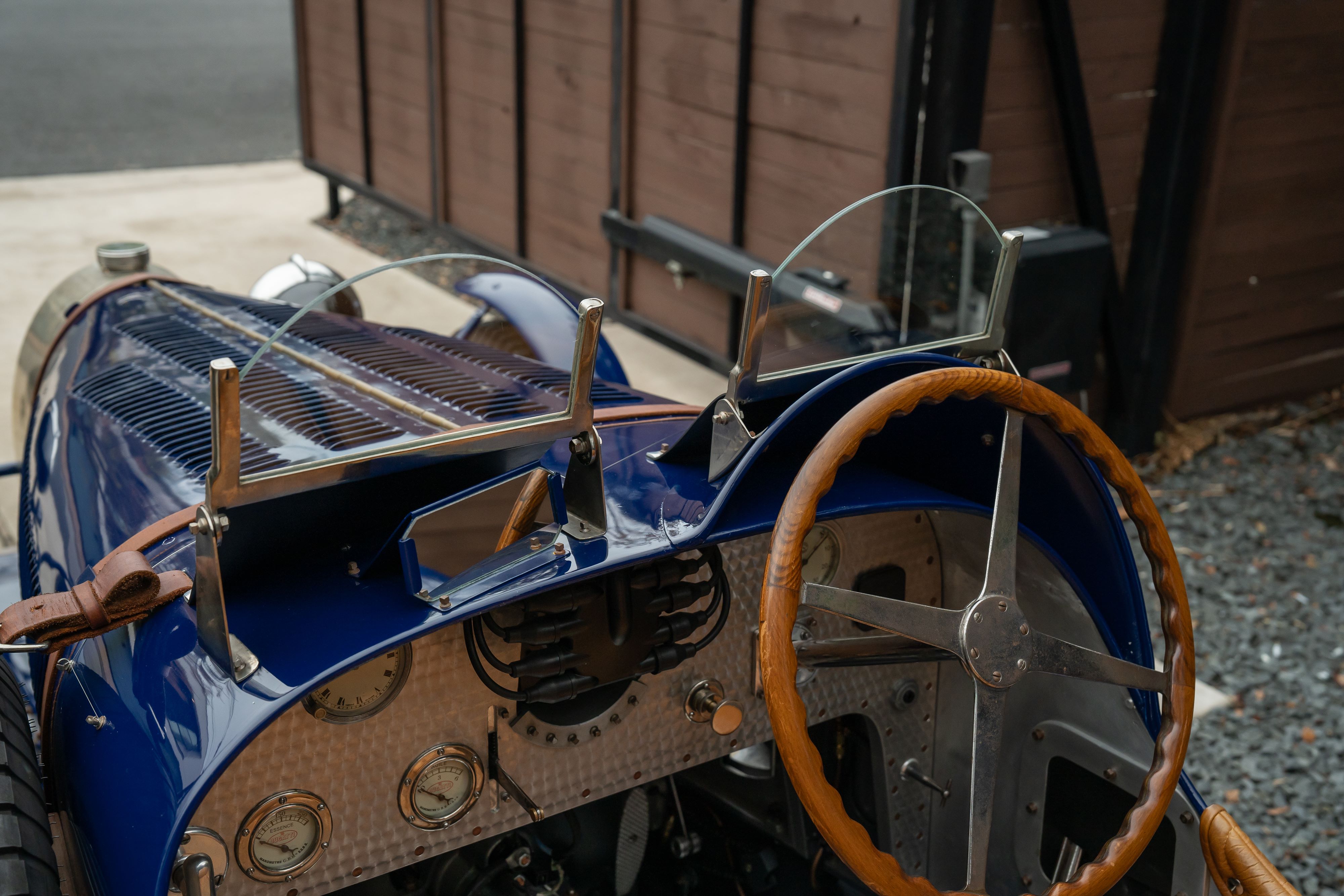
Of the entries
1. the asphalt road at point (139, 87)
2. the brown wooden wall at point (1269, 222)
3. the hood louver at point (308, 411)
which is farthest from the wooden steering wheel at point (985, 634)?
the asphalt road at point (139, 87)

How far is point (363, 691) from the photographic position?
5.03 feet

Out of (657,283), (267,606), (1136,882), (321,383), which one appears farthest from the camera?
(657,283)

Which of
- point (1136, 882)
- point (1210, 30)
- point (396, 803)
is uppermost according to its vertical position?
point (1210, 30)

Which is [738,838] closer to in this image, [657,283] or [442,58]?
[657,283]

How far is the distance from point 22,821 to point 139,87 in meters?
12.8

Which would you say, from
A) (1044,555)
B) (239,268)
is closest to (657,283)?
(239,268)

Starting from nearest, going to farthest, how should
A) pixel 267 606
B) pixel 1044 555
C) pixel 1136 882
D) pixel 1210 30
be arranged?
pixel 267 606 < pixel 1044 555 < pixel 1136 882 < pixel 1210 30

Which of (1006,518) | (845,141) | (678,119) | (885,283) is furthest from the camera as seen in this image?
(678,119)

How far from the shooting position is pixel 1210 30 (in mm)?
4430

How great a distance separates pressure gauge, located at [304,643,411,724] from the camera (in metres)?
1.49

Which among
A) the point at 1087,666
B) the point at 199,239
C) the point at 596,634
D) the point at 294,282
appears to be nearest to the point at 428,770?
the point at 596,634

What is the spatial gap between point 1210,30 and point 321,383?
370 centimetres

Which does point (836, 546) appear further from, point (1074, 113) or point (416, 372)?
point (1074, 113)

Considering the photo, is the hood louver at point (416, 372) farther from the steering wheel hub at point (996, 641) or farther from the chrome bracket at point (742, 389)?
the steering wheel hub at point (996, 641)
